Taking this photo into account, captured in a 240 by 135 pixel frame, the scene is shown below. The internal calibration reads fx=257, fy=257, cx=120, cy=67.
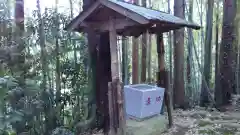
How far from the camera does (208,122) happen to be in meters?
4.89

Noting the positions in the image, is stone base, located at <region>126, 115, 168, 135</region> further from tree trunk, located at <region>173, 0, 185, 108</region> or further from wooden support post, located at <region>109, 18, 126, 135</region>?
tree trunk, located at <region>173, 0, 185, 108</region>

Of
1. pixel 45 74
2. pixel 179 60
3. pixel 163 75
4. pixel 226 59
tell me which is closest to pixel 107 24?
pixel 45 74

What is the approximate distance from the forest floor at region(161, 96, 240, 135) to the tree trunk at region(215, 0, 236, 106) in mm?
278

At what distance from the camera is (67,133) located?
154 inches

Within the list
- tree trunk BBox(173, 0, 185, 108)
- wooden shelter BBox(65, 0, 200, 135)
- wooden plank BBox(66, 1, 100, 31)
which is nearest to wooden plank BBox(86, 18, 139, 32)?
wooden shelter BBox(65, 0, 200, 135)

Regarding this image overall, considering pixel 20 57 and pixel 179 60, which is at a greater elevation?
pixel 20 57

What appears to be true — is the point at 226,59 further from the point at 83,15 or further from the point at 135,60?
the point at 83,15

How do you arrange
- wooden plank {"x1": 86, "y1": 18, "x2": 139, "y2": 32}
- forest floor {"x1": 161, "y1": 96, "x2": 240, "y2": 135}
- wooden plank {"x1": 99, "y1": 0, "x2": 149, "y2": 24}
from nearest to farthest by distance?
1. wooden plank {"x1": 99, "y1": 0, "x2": 149, "y2": 24}
2. wooden plank {"x1": 86, "y1": 18, "x2": 139, "y2": 32}
3. forest floor {"x1": 161, "y1": 96, "x2": 240, "y2": 135}

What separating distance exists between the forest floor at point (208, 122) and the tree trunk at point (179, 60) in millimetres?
457

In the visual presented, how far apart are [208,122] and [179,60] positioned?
6.15 feet

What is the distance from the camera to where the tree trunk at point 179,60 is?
20.3ft

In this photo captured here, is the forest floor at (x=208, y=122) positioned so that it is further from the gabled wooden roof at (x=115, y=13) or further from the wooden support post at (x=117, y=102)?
the gabled wooden roof at (x=115, y=13)

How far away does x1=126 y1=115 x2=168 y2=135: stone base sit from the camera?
4.04 metres

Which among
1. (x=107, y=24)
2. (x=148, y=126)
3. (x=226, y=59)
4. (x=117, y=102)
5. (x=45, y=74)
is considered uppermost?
(x=107, y=24)
